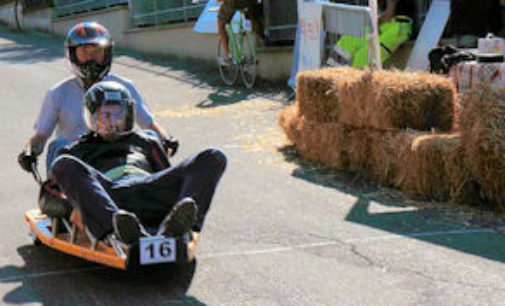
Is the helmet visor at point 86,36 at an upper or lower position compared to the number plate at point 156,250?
upper

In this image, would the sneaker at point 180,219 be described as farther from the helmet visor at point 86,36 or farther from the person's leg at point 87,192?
the helmet visor at point 86,36

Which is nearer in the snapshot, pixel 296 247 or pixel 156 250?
pixel 156 250

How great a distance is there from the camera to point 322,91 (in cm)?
888

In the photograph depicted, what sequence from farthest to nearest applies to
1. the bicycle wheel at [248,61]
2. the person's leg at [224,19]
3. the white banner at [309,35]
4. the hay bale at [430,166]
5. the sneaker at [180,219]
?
1. the bicycle wheel at [248,61]
2. the person's leg at [224,19]
3. the white banner at [309,35]
4. the hay bale at [430,166]
5. the sneaker at [180,219]

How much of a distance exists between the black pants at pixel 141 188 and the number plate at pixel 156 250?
0.29m

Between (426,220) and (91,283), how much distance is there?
2.68 metres

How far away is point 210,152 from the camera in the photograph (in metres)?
5.12

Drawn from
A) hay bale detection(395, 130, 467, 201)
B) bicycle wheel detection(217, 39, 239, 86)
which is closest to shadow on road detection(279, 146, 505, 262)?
hay bale detection(395, 130, 467, 201)

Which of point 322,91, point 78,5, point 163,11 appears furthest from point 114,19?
point 322,91

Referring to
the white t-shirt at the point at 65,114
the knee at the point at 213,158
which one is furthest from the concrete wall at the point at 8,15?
the knee at the point at 213,158

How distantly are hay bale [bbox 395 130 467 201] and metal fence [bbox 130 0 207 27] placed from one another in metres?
12.8

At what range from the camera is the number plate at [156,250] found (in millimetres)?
4625

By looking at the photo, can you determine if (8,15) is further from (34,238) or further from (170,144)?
(170,144)

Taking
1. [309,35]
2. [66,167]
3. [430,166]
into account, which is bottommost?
[430,166]
